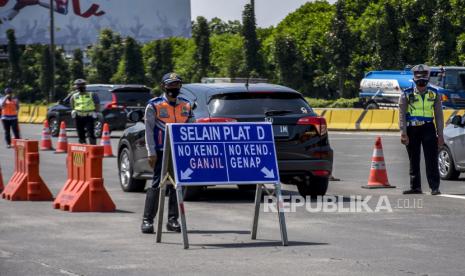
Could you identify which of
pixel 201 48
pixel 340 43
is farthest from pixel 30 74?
pixel 340 43

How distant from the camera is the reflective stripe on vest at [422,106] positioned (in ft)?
58.6

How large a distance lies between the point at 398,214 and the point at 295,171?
224cm

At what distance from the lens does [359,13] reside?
7738cm

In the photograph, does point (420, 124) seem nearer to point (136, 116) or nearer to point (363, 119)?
point (136, 116)

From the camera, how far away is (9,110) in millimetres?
33312

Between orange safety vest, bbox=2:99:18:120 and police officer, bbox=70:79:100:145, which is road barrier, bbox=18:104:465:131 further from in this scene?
police officer, bbox=70:79:100:145

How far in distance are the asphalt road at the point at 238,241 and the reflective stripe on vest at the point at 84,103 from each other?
31.7 ft

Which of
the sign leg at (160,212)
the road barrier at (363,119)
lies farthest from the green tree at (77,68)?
the sign leg at (160,212)

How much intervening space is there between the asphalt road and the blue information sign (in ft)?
2.09

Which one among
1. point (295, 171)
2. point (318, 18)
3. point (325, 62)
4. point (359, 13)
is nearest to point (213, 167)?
point (295, 171)

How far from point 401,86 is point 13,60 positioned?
4940 cm

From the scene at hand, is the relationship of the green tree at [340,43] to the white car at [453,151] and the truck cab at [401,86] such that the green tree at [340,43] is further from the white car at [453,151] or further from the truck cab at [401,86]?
the white car at [453,151]

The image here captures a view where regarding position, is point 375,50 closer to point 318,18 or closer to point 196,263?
point 318,18

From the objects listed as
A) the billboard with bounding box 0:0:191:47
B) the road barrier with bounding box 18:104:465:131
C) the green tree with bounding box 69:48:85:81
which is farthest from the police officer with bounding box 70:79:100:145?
the billboard with bounding box 0:0:191:47
